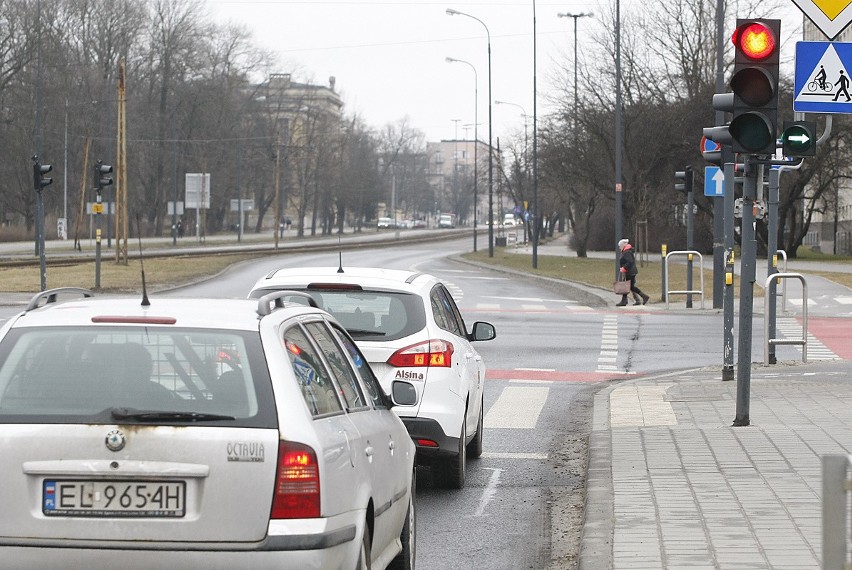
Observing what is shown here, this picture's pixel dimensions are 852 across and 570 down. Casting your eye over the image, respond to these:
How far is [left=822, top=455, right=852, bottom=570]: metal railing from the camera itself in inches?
153

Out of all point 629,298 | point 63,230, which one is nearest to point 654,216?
point 629,298

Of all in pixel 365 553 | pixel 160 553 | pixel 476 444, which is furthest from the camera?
pixel 476 444

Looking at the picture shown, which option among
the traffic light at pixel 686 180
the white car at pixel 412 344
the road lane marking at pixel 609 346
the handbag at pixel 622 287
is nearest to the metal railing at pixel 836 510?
the white car at pixel 412 344

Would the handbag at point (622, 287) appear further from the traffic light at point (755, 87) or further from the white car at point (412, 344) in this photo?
the white car at point (412, 344)

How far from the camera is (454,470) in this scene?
966 cm

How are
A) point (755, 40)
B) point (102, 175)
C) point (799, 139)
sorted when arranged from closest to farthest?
point (755, 40), point (799, 139), point (102, 175)

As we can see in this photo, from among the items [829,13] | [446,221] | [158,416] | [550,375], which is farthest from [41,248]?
[446,221]

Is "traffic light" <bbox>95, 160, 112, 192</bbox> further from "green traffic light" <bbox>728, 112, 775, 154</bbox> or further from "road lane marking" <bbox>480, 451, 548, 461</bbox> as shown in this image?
"green traffic light" <bbox>728, 112, 775, 154</bbox>

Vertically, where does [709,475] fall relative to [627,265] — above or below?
below

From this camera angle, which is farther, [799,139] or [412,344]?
[799,139]

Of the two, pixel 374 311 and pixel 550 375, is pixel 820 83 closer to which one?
pixel 374 311

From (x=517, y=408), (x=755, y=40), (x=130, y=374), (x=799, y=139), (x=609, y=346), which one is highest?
(x=755, y=40)

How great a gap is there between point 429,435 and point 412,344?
623 millimetres

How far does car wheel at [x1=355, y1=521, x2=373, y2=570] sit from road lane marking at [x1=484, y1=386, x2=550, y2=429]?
25.0 feet
